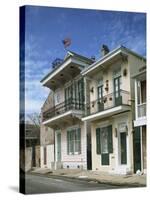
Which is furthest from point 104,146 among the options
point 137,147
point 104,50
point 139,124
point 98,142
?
point 104,50

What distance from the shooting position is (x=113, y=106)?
9438 millimetres

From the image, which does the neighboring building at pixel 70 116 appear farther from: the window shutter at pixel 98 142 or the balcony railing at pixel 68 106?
the window shutter at pixel 98 142

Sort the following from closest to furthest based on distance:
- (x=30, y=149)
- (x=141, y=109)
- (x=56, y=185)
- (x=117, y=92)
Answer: (x=30, y=149) → (x=56, y=185) → (x=117, y=92) → (x=141, y=109)

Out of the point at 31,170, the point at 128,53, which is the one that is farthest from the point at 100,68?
the point at 31,170

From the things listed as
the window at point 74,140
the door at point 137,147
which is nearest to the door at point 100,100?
the window at point 74,140

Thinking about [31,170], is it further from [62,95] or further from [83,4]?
[83,4]

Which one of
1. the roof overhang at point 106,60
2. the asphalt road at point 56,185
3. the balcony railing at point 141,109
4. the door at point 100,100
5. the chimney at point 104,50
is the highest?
the chimney at point 104,50

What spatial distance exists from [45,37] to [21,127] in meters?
1.41

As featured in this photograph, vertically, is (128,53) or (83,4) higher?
(83,4)

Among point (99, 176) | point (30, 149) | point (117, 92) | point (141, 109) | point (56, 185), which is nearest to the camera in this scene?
point (30, 149)

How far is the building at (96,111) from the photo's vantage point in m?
9.40

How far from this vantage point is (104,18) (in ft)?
31.1

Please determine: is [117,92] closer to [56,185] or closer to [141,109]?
[141,109]

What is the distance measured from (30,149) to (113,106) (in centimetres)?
150
